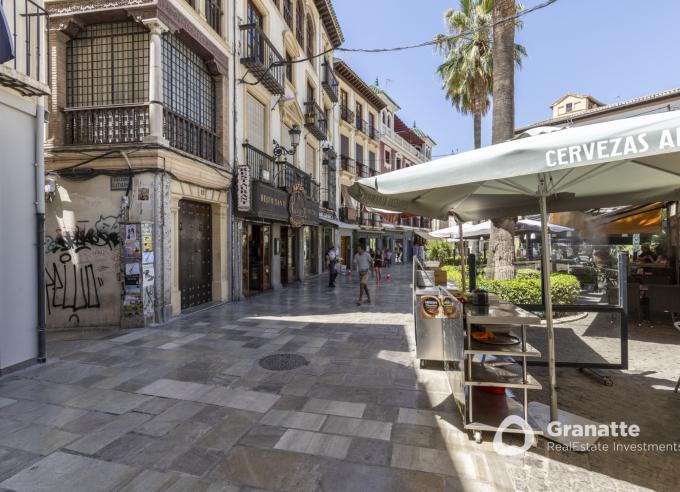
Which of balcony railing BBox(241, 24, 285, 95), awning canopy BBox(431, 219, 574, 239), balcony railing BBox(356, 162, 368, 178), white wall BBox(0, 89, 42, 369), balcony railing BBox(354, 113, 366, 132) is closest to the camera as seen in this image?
white wall BBox(0, 89, 42, 369)

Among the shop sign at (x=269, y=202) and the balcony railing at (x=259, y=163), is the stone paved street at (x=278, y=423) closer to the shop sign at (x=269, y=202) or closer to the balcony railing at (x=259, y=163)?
the shop sign at (x=269, y=202)

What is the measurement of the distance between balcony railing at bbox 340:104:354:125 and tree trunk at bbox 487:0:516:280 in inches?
613

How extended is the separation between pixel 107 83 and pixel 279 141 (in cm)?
660

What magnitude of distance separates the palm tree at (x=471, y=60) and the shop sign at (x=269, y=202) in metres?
9.88

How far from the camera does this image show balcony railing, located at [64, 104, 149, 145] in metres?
7.96

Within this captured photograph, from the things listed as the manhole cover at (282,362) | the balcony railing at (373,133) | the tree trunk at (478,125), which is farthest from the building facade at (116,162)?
the balcony railing at (373,133)

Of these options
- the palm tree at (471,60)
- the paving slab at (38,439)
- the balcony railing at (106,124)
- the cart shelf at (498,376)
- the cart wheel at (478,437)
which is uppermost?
the palm tree at (471,60)

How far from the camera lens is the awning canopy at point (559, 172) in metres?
2.28

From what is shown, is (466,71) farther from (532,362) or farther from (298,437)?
(298,437)

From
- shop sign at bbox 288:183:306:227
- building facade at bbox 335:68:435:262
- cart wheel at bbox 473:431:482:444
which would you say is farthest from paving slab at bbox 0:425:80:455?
building facade at bbox 335:68:435:262

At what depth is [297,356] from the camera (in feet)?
18.2

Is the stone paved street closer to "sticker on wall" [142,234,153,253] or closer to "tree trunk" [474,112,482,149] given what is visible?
"sticker on wall" [142,234,153,253]

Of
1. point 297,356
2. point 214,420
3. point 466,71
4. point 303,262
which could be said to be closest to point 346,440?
point 214,420

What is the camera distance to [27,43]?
5070mm
